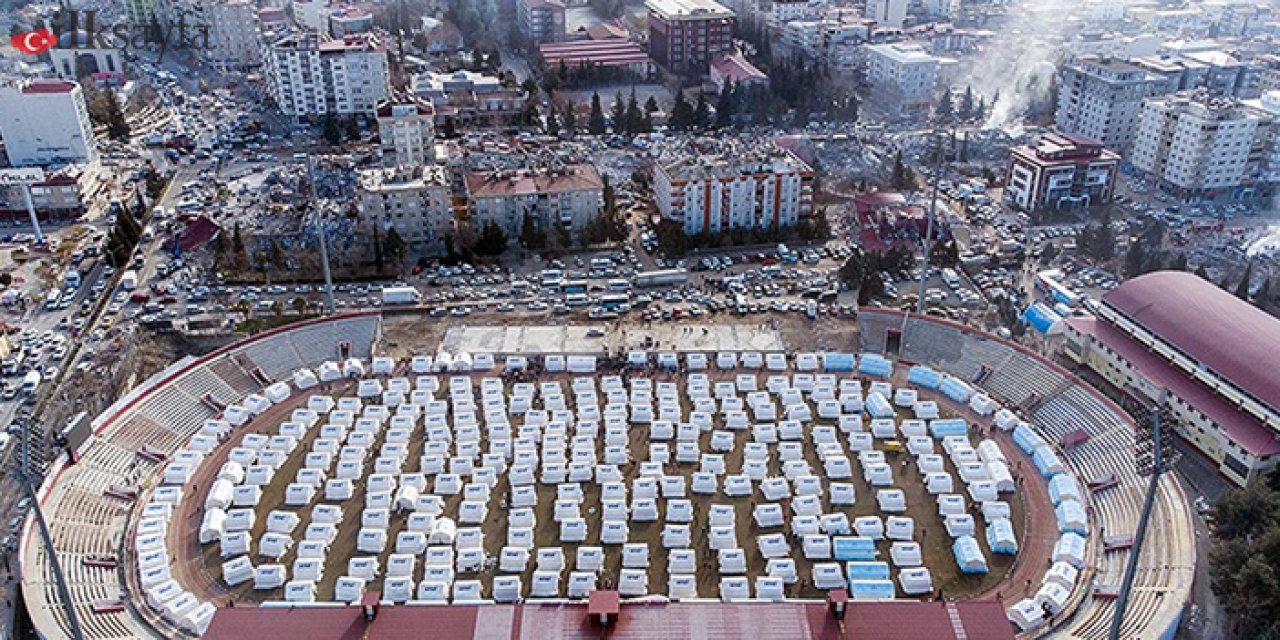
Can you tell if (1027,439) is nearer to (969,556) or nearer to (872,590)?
(969,556)

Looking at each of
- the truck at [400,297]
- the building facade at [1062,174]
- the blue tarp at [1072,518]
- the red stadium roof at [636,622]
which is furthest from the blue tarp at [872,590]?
the building facade at [1062,174]

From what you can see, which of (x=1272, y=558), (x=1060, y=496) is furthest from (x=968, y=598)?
(x=1272, y=558)

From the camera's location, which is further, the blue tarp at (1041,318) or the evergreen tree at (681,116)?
the evergreen tree at (681,116)

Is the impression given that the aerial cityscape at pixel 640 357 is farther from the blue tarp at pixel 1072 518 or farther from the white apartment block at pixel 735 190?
the white apartment block at pixel 735 190

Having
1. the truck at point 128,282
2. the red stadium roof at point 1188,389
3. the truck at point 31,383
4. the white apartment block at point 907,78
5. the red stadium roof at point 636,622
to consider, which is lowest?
the truck at point 31,383

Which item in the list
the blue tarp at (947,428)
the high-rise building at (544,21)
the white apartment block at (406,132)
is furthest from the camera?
the high-rise building at (544,21)

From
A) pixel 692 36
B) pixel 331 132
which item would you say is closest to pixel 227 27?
pixel 331 132

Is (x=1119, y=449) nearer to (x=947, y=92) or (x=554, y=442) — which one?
(x=554, y=442)
